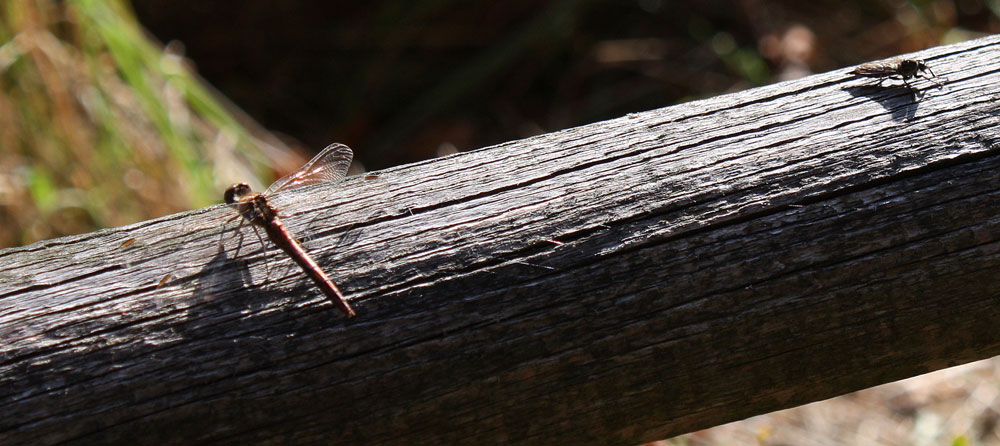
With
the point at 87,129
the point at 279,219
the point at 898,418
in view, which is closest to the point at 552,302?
the point at 279,219

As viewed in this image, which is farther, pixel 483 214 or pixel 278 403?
pixel 483 214

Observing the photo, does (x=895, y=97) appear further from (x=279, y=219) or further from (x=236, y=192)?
(x=236, y=192)

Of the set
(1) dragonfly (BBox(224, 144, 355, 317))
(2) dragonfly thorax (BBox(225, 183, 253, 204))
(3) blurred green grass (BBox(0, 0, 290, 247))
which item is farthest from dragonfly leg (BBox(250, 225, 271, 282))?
(3) blurred green grass (BBox(0, 0, 290, 247))

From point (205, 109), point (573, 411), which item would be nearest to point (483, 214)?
point (573, 411)

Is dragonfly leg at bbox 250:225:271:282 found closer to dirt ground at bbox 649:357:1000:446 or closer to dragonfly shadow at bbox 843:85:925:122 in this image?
dragonfly shadow at bbox 843:85:925:122

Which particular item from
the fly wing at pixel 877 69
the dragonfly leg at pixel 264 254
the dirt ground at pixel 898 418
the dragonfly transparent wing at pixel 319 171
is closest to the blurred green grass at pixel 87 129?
the dragonfly transparent wing at pixel 319 171

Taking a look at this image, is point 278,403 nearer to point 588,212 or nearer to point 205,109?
point 588,212

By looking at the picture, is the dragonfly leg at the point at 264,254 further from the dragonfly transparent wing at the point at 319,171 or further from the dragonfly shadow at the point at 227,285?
the dragonfly transparent wing at the point at 319,171
